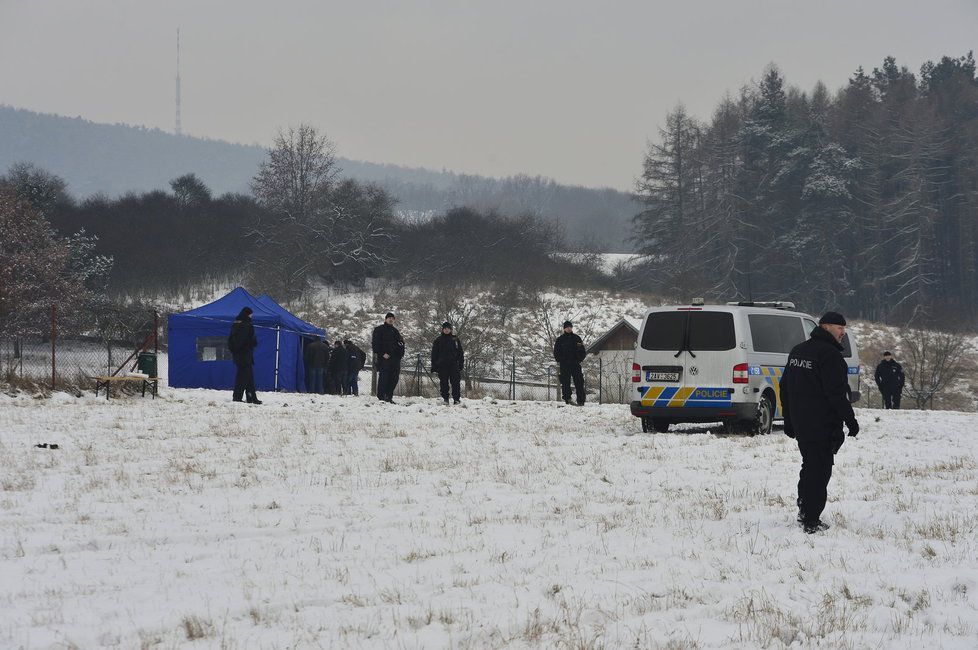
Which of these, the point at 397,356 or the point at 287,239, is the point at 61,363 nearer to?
the point at 397,356

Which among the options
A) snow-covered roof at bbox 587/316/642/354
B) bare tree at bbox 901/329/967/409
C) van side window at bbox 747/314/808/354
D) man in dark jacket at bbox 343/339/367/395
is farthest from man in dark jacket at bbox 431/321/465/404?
snow-covered roof at bbox 587/316/642/354

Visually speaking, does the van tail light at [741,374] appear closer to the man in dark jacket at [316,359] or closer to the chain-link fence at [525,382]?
the man in dark jacket at [316,359]

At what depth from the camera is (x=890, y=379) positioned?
87.1 feet

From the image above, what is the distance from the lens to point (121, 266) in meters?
62.0

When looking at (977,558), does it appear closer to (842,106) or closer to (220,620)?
(220,620)

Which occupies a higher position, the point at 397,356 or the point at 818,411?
the point at 397,356

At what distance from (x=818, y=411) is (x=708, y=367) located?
737 centimetres

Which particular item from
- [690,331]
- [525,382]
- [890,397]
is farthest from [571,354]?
[525,382]

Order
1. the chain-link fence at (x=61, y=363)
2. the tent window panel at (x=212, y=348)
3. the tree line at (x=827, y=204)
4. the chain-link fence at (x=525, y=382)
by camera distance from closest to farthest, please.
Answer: the chain-link fence at (x=61, y=363) < the tent window panel at (x=212, y=348) < the chain-link fence at (x=525, y=382) < the tree line at (x=827, y=204)

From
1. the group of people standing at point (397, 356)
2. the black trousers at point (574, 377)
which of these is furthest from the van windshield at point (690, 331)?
the group of people standing at point (397, 356)

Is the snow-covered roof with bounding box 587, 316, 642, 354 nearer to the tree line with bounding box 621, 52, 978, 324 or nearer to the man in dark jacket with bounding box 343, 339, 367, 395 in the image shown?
the tree line with bounding box 621, 52, 978, 324

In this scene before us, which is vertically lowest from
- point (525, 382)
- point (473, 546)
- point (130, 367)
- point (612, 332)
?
point (473, 546)

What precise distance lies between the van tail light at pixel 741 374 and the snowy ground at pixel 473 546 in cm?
183

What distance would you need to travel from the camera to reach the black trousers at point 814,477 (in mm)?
7301
